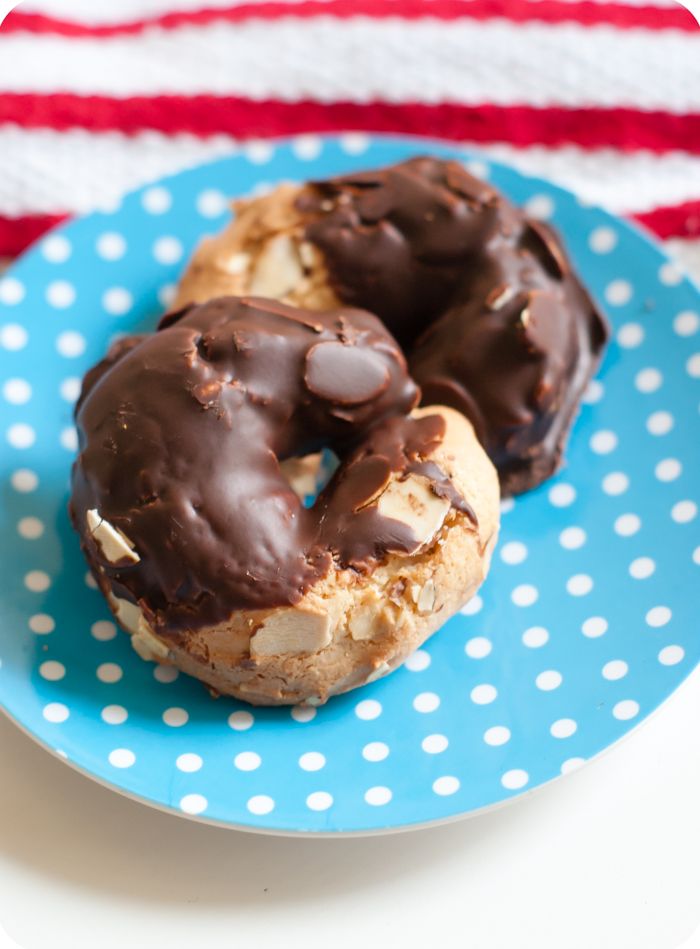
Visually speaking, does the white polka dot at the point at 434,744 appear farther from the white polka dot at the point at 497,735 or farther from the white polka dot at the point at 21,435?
the white polka dot at the point at 21,435

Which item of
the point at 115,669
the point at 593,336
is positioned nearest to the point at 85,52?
the point at 593,336

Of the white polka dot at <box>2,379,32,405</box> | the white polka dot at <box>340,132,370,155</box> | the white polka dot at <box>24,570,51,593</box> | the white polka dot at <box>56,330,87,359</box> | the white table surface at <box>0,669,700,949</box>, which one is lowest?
the white table surface at <box>0,669,700,949</box>

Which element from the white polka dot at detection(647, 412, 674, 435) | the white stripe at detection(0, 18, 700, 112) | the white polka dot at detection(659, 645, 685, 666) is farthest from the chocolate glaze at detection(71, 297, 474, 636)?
the white stripe at detection(0, 18, 700, 112)

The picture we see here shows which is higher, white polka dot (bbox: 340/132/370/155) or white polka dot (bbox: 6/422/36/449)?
white polka dot (bbox: 340/132/370/155)

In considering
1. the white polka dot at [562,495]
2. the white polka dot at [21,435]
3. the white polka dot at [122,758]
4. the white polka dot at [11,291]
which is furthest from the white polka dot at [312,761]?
the white polka dot at [11,291]

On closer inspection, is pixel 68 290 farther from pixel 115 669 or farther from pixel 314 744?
pixel 314 744

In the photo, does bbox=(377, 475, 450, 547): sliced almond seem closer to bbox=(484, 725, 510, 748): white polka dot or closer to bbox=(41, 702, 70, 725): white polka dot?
bbox=(484, 725, 510, 748): white polka dot
